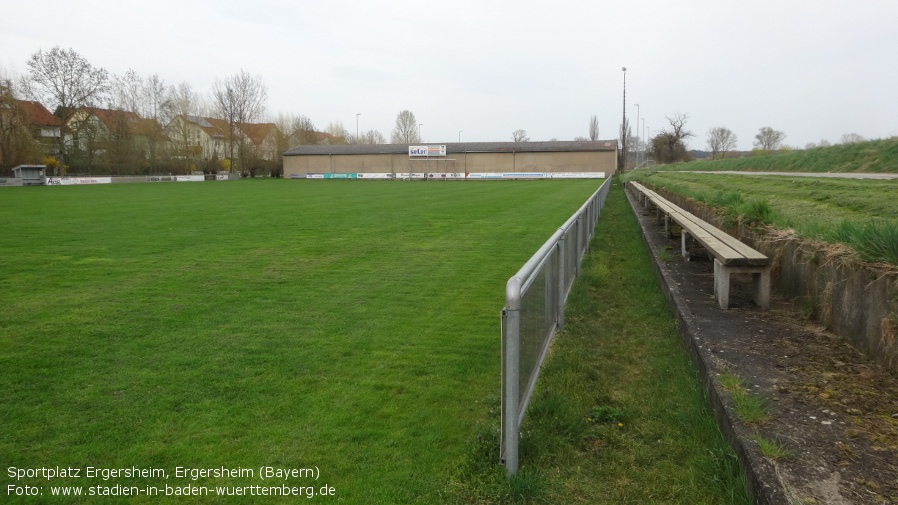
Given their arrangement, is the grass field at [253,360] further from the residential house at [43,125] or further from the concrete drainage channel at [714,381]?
the residential house at [43,125]

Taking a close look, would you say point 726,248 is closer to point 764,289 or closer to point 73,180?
point 764,289

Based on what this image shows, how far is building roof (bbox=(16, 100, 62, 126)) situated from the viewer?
176ft

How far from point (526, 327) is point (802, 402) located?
59.1 inches

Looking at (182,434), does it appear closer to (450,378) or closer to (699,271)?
(450,378)

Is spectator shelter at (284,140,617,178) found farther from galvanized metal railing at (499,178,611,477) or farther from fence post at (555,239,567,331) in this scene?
galvanized metal railing at (499,178,611,477)

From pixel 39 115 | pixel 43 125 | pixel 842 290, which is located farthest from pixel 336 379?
pixel 39 115

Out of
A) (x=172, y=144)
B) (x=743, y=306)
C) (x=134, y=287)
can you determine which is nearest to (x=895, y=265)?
(x=743, y=306)

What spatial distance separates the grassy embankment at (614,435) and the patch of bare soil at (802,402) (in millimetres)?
188

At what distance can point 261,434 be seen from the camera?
11.7 ft

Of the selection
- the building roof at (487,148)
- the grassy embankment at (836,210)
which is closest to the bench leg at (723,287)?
the grassy embankment at (836,210)

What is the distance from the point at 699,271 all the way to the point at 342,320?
4.22 m

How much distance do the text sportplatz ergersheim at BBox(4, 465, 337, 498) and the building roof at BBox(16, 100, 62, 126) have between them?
59552 mm

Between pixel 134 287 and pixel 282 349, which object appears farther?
pixel 134 287

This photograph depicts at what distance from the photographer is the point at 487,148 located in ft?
231
